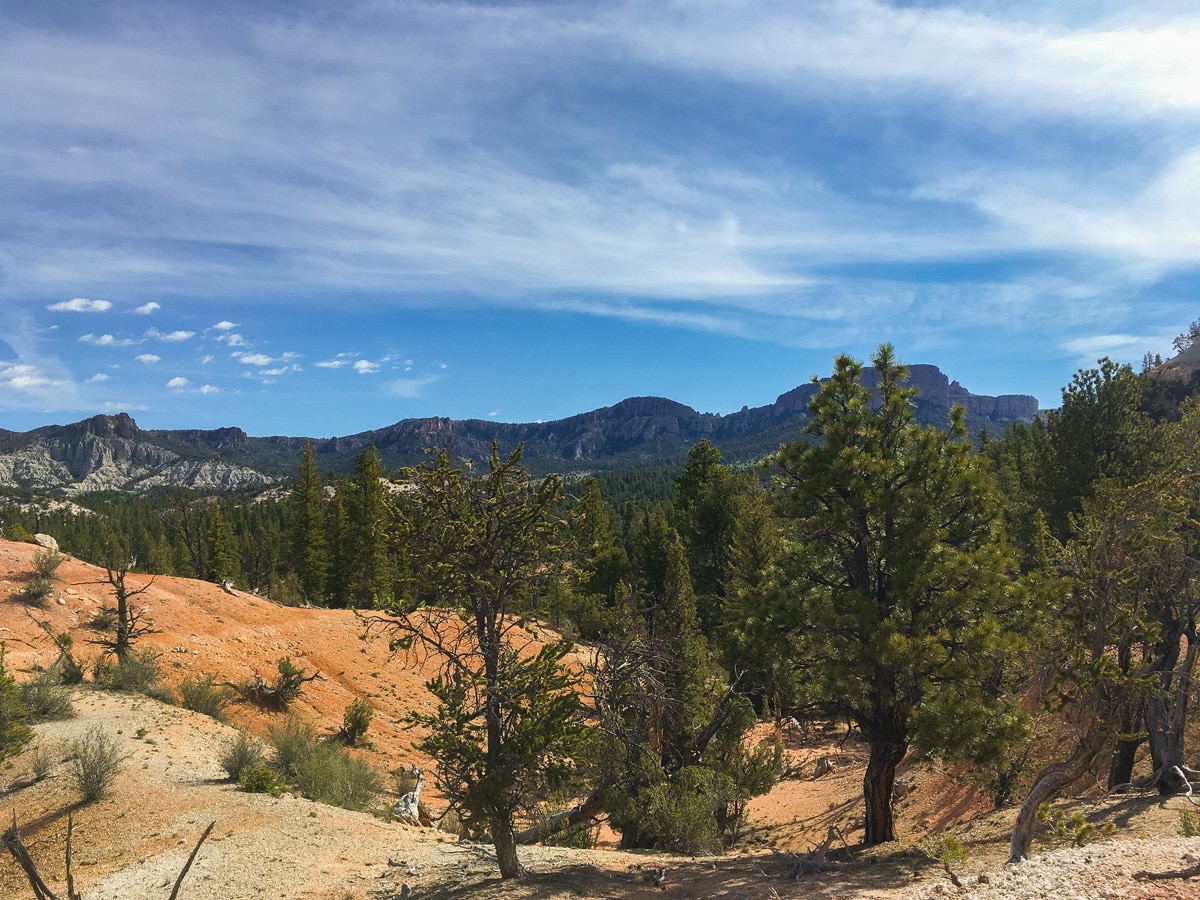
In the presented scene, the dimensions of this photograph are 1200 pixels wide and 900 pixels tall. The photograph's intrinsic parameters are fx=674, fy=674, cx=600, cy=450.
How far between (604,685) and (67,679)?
15.9m

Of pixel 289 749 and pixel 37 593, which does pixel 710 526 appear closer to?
pixel 289 749

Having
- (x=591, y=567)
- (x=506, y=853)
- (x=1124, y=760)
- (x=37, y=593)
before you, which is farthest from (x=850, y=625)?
(x=37, y=593)

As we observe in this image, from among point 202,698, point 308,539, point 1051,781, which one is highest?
point 308,539

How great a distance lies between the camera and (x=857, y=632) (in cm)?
1019

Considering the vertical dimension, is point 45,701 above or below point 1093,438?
below

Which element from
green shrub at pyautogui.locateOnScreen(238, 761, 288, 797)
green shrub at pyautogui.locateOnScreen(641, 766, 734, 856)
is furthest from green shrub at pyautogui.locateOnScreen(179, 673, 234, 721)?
green shrub at pyautogui.locateOnScreen(641, 766, 734, 856)

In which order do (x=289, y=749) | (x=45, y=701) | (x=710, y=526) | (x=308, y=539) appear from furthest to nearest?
(x=308, y=539) < (x=710, y=526) < (x=45, y=701) < (x=289, y=749)

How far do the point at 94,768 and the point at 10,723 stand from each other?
6.75ft

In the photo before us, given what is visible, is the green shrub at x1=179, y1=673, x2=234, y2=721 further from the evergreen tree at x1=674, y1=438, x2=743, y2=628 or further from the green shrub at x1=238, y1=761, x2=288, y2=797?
the evergreen tree at x1=674, y1=438, x2=743, y2=628

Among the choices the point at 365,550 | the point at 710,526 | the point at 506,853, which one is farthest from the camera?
the point at 365,550

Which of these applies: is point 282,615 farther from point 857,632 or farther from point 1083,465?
point 1083,465

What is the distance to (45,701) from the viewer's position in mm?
14625

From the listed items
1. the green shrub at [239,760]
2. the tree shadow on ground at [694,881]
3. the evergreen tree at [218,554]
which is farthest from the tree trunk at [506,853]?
the evergreen tree at [218,554]

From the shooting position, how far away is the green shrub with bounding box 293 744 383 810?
13.8 meters
